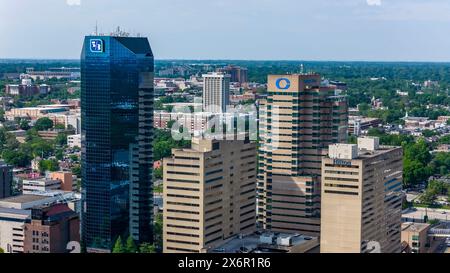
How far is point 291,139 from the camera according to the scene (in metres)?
8.39

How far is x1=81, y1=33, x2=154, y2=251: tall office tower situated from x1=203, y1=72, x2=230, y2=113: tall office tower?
1176cm

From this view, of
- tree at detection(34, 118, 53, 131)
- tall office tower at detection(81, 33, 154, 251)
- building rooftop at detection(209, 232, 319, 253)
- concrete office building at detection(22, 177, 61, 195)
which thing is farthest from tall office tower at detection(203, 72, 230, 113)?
building rooftop at detection(209, 232, 319, 253)

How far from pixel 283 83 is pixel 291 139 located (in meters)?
0.66

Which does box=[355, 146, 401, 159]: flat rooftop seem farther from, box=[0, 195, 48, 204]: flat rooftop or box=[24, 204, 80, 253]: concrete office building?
box=[0, 195, 48, 204]: flat rooftop

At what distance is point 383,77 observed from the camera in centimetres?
3550

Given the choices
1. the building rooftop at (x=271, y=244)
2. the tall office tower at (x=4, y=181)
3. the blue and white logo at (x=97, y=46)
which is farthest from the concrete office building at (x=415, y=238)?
the tall office tower at (x=4, y=181)

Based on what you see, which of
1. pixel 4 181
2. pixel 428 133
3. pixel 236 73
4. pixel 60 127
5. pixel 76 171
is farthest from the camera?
pixel 236 73

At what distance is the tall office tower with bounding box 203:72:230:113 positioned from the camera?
2111 cm

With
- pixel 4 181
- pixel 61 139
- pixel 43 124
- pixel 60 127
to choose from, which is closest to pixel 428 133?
pixel 61 139

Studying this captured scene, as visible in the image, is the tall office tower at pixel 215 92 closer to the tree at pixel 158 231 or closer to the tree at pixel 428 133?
the tree at pixel 428 133

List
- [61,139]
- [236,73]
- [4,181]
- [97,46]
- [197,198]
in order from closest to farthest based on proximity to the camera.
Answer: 1. [197,198]
2. [97,46]
3. [4,181]
4. [61,139]
5. [236,73]

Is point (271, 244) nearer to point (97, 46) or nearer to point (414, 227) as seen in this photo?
point (414, 227)

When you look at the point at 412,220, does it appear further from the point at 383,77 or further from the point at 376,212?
the point at 383,77
